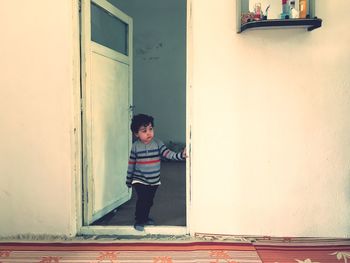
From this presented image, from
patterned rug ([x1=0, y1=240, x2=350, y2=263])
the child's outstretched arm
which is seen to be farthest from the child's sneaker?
the child's outstretched arm

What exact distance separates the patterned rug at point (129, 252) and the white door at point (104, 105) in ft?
1.42

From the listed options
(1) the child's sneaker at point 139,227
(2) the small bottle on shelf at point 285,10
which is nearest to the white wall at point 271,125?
(2) the small bottle on shelf at point 285,10

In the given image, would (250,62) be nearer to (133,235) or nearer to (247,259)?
(247,259)

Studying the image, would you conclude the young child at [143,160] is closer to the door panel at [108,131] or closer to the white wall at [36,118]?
the door panel at [108,131]

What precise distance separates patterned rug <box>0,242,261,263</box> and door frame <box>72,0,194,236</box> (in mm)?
206

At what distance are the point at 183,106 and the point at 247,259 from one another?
4.81 metres

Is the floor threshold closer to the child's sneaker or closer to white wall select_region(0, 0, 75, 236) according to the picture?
the child's sneaker

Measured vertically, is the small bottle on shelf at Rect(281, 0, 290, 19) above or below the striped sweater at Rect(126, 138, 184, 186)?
above

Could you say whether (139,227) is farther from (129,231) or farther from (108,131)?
(108,131)

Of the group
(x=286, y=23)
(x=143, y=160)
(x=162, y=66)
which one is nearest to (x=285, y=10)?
(x=286, y=23)

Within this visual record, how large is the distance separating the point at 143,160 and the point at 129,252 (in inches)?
30.2

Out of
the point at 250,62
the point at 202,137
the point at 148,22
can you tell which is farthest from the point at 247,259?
the point at 148,22

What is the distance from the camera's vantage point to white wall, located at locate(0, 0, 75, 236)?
2.88 metres

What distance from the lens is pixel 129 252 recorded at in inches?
105
